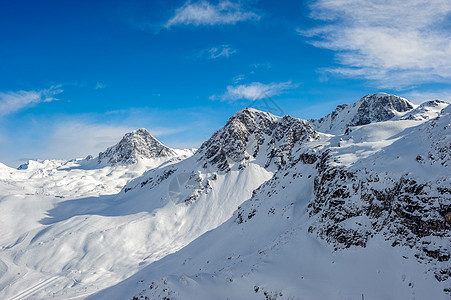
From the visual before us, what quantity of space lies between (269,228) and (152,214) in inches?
2050

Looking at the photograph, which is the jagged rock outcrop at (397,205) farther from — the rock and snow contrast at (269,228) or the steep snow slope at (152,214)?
the steep snow slope at (152,214)

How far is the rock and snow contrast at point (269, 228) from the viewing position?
15.8 meters

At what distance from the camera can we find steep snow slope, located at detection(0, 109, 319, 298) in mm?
49247

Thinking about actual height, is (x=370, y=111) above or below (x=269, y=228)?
above

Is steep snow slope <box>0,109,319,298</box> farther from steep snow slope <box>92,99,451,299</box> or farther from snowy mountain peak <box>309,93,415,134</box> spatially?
snowy mountain peak <box>309,93,415,134</box>

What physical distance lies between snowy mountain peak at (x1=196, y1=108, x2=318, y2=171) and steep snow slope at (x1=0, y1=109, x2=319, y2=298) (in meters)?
0.41

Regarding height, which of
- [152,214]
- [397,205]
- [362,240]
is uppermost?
[397,205]

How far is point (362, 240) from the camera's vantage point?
59.4ft

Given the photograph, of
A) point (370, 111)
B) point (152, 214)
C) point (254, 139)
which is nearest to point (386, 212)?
point (152, 214)

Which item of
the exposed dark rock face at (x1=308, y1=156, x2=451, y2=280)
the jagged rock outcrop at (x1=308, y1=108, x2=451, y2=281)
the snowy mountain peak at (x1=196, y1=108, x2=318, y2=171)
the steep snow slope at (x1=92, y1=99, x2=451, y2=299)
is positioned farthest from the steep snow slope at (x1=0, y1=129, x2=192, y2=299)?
the jagged rock outcrop at (x1=308, y1=108, x2=451, y2=281)

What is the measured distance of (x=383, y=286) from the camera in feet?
47.4

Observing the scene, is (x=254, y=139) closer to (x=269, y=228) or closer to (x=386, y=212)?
(x=269, y=228)

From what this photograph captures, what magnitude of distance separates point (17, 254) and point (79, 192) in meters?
113

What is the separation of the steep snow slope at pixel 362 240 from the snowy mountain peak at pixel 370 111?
122 meters
